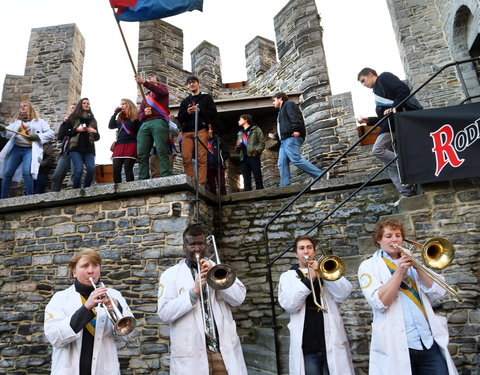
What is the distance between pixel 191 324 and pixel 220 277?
1.30 ft

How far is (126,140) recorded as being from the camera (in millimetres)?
5391

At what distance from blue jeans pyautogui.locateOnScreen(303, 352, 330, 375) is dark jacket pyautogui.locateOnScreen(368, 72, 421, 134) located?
296 centimetres

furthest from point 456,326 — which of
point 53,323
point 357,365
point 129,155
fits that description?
point 129,155

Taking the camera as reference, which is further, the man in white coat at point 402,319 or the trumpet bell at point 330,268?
the trumpet bell at point 330,268

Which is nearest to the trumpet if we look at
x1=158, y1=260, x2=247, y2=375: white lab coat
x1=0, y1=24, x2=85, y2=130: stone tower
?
x1=158, y1=260, x2=247, y2=375: white lab coat

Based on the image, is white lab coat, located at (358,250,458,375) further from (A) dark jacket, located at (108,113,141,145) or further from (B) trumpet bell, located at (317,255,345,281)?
(A) dark jacket, located at (108,113,141,145)

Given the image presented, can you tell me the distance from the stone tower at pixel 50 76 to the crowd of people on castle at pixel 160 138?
11.4 ft

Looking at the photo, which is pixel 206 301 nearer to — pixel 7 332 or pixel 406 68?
pixel 7 332

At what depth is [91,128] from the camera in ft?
18.1

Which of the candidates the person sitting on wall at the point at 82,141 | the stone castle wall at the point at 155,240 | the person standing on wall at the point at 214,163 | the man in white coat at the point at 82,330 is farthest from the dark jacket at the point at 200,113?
the man in white coat at the point at 82,330

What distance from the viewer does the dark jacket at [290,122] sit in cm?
553

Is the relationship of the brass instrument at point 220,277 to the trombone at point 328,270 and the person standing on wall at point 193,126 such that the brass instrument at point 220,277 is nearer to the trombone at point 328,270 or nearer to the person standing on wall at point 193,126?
the trombone at point 328,270

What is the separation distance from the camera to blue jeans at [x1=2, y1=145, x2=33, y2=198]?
222 inches

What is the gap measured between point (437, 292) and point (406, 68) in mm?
7613
